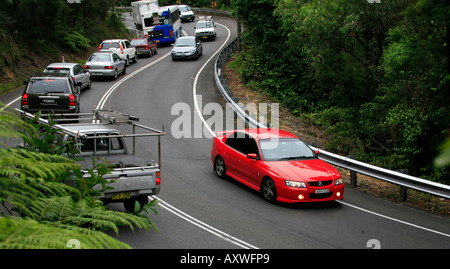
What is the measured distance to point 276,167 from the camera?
13.3m

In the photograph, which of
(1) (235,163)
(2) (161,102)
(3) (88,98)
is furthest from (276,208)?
(3) (88,98)

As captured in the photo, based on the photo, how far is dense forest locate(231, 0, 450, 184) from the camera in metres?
17.6

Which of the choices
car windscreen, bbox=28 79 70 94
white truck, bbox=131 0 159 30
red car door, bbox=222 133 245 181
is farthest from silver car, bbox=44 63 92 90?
white truck, bbox=131 0 159 30

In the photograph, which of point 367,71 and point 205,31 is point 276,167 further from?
point 205,31

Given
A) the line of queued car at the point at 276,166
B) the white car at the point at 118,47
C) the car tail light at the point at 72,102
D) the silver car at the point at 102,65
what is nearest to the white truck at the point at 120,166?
the line of queued car at the point at 276,166

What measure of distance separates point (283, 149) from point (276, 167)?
1.09 metres

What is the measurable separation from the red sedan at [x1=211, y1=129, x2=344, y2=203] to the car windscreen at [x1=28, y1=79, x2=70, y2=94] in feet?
27.7

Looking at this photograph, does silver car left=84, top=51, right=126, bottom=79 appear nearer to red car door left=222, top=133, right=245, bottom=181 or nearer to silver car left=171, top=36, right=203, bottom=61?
silver car left=171, top=36, right=203, bottom=61

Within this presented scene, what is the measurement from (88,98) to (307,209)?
1721cm

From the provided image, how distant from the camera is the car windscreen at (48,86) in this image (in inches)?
811

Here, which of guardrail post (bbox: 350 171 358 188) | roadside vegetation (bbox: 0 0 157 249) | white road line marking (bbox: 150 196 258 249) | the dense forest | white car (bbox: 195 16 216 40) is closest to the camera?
roadside vegetation (bbox: 0 0 157 249)

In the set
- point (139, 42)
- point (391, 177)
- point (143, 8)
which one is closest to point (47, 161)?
point (391, 177)
